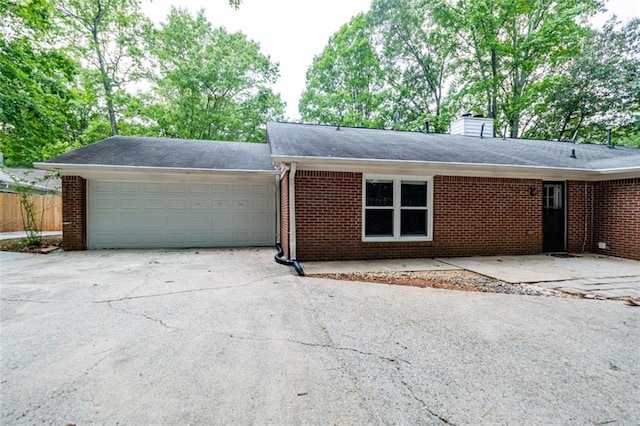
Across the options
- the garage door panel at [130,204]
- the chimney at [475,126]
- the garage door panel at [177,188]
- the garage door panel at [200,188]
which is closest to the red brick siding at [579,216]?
the chimney at [475,126]

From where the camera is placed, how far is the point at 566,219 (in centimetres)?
827

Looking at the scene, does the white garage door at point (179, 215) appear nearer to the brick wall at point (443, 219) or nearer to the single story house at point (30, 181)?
the brick wall at point (443, 219)

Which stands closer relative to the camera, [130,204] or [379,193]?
[379,193]

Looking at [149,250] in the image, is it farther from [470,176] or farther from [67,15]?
[67,15]

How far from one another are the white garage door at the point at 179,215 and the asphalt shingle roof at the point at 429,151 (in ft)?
8.21

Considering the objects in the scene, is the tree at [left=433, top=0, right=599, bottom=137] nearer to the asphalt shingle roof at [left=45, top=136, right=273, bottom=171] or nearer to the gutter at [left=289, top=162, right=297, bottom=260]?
the asphalt shingle roof at [left=45, top=136, right=273, bottom=171]

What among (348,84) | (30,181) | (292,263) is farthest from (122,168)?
(348,84)

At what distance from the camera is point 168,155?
31.3 feet

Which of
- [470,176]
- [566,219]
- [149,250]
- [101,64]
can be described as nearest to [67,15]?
[101,64]

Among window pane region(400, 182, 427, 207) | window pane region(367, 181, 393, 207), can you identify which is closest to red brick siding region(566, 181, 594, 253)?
window pane region(400, 182, 427, 207)

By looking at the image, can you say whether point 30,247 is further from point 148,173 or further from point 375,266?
point 375,266

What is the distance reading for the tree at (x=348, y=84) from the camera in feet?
71.1

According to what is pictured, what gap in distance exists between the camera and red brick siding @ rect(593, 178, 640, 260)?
7.37 metres

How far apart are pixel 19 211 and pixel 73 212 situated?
9.11 meters
